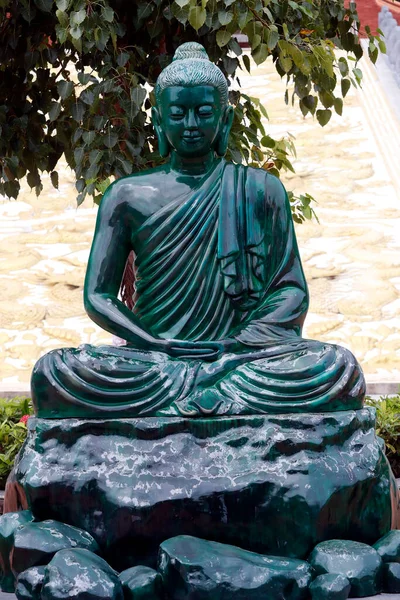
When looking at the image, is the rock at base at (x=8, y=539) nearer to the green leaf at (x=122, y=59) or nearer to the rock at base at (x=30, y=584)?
the rock at base at (x=30, y=584)

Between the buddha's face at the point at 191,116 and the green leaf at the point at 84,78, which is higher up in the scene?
the green leaf at the point at 84,78

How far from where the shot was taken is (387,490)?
13.7 feet

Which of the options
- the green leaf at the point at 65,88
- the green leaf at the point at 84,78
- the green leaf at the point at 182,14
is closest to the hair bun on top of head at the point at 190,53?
the green leaf at the point at 182,14

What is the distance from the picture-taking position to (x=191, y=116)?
459cm

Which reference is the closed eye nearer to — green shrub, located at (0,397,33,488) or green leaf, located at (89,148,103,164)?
green leaf, located at (89,148,103,164)

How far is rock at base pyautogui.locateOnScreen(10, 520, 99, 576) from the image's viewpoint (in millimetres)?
3857

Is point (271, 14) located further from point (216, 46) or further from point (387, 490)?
point (387, 490)

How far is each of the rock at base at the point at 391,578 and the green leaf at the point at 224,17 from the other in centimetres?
284

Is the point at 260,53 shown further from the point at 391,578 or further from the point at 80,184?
the point at 391,578

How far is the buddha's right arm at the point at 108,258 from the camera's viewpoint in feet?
14.9

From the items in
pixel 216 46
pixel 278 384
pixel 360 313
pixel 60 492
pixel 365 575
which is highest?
pixel 216 46

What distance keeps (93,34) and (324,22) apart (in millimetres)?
1548

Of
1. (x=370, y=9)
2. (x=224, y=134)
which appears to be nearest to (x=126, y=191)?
(x=224, y=134)

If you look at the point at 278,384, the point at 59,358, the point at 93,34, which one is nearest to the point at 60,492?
the point at 59,358
